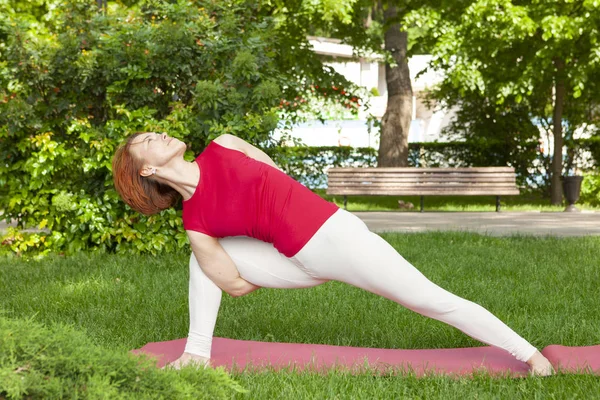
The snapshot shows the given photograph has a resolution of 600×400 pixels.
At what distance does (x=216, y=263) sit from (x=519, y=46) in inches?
493

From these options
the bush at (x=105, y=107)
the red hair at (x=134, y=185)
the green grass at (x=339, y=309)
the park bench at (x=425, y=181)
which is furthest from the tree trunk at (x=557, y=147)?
the red hair at (x=134, y=185)

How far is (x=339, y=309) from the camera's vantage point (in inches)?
215

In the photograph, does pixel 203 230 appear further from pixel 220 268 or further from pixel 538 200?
pixel 538 200

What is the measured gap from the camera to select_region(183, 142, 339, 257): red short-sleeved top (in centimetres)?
367

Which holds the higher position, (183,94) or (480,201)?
(183,94)

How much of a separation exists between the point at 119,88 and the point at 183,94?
0.68 m

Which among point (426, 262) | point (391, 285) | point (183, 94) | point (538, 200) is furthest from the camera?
point (538, 200)

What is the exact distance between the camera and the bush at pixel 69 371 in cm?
232

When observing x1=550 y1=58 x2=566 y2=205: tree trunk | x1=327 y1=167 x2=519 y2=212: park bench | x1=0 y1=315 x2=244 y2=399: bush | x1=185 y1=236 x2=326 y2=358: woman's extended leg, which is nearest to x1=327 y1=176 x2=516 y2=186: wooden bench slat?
x1=327 y1=167 x2=519 y2=212: park bench

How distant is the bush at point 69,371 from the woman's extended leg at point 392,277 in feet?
3.91

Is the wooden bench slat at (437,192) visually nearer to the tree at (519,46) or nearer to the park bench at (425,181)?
the park bench at (425,181)

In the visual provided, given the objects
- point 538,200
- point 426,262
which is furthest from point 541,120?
point 426,262

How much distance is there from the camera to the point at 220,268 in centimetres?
380

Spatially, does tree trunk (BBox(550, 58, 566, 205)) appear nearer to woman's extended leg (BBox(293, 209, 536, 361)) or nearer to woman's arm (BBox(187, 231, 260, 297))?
woman's extended leg (BBox(293, 209, 536, 361))
